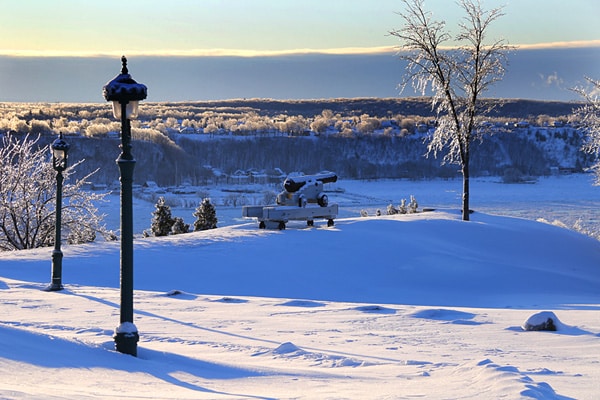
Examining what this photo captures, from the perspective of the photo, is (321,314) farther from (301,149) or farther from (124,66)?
(301,149)

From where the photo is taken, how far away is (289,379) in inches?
315

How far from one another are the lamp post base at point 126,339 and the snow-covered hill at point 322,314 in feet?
0.52

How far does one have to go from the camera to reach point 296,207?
2370 cm

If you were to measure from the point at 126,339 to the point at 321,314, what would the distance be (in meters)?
4.63

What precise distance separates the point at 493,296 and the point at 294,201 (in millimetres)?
7559

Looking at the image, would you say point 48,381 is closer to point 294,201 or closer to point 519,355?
point 519,355

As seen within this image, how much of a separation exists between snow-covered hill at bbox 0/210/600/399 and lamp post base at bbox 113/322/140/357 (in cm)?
16

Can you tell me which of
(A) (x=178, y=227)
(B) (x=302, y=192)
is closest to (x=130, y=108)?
(B) (x=302, y=192)

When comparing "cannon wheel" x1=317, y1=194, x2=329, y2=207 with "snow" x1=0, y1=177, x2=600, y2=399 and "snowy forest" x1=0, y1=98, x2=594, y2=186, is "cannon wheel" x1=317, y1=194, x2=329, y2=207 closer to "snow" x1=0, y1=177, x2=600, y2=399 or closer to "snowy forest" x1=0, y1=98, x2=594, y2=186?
"snow" x1=0, y1=177, x2=600, y2=399

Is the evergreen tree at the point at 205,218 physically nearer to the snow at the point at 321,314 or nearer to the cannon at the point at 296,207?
the snow at the point at 321,314

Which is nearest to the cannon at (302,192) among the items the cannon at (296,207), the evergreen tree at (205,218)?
the cannon at (296,207)

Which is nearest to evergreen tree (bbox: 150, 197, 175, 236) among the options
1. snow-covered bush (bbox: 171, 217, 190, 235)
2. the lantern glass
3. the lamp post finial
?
snow-covered bush (bbox: 171, 217, 190, 235)

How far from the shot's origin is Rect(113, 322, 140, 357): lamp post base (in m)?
9.15

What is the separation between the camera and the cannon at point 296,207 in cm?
2328
